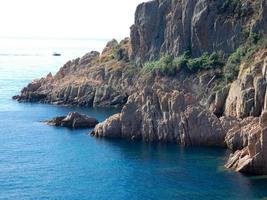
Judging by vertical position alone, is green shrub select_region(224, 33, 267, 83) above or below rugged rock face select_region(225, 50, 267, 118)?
above

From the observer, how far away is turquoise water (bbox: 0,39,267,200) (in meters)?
97.1

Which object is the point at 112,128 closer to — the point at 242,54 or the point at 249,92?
the point at 249,92

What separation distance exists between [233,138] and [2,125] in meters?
62.0

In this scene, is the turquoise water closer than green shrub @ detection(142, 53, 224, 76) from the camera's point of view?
Yes

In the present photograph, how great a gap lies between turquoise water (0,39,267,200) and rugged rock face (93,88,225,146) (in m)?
3.02

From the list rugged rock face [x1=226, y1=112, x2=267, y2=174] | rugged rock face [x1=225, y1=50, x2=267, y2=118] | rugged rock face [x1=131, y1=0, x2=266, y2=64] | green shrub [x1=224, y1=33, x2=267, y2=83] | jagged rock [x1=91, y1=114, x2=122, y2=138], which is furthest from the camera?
rugged rock face [x1=131, y1=0, x2=266, y2=64]

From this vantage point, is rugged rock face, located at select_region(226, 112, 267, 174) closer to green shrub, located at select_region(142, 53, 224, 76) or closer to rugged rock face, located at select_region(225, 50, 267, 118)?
rugged rock face, located at select_region(225, 50, 267, 118)

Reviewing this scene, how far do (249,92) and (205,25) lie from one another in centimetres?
4285

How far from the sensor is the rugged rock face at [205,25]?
17550 cm

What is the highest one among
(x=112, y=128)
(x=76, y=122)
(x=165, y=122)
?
(x=76, y=122)

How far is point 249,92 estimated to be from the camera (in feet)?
463

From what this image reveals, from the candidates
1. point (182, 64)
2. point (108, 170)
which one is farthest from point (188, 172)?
point (182, 64)

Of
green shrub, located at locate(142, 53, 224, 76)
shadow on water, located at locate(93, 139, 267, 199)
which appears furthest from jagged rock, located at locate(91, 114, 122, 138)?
green shrub, located at locate(142, 53, 224, 76)

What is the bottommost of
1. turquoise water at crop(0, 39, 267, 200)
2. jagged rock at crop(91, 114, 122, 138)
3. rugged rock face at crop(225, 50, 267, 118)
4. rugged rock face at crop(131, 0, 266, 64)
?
turquoise water at crop(0, 39, 267, 200)
